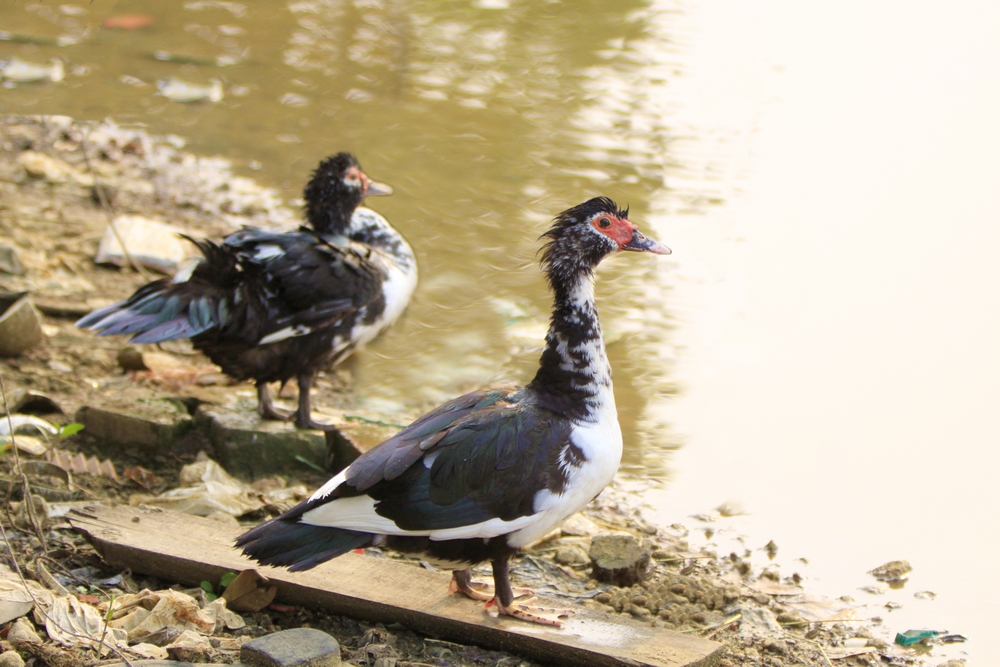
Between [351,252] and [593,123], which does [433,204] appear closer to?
[593,123]

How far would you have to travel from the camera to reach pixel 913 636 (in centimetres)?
374

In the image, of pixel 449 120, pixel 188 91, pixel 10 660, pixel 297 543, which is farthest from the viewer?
pixel 188 91

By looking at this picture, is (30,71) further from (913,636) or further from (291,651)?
(913,636)

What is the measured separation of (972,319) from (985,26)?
4.90 metres

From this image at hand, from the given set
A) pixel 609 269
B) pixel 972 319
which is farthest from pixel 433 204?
pixel 972 319

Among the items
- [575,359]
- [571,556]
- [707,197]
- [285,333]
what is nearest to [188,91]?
[707,197]

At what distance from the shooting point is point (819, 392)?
543 centimetres

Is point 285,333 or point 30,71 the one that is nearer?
point 285,333

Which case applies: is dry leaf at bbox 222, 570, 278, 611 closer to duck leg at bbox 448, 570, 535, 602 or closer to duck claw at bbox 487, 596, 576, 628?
duck leg at bbox 448, 570, 535, 602

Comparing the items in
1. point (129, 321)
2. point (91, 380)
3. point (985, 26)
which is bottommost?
point (91, 380)

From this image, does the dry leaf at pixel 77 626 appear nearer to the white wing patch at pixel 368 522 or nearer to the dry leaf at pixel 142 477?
the white wing patch at pixel 368 522

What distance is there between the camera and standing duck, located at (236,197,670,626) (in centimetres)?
309

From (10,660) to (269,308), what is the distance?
2107 millimetres

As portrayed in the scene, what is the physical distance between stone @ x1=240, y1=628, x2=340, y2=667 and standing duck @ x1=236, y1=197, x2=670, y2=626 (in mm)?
232
